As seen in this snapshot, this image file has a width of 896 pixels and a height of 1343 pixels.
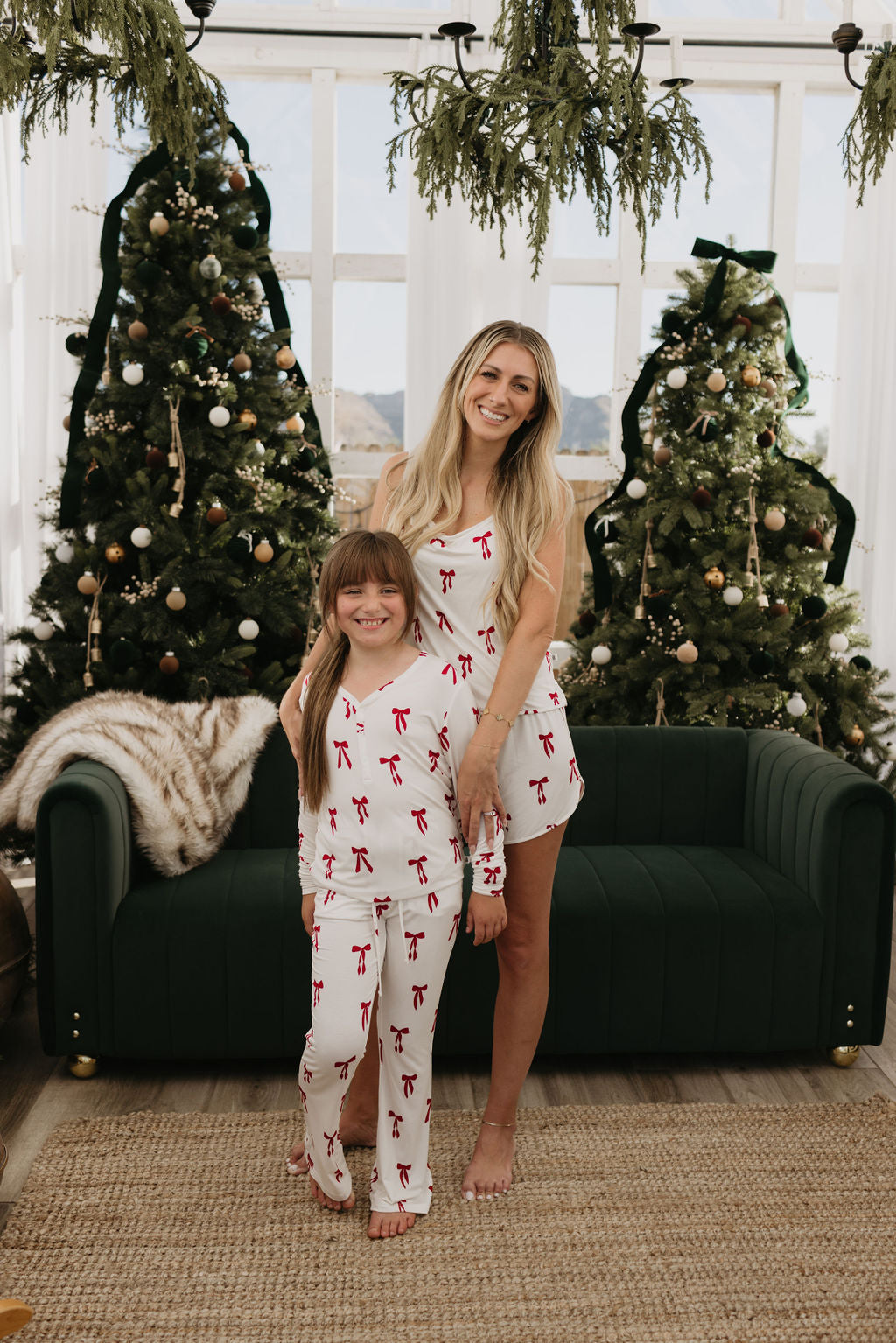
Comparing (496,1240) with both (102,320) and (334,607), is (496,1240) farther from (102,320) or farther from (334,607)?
(102,320)

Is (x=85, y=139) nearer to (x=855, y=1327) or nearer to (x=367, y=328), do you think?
(x=367, y=328)

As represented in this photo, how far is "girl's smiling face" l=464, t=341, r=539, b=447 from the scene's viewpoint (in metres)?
1.94

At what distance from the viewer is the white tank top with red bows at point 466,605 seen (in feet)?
6.44

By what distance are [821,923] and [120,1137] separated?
164 cm

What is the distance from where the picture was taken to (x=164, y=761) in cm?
276

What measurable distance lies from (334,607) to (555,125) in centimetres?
84

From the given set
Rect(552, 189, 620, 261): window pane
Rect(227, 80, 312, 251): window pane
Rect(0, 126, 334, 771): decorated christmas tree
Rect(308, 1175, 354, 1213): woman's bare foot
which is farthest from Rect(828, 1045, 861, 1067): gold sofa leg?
Rect(227, 80, 312, 251): window pane

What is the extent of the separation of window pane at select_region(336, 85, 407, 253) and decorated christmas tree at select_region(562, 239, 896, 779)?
147 cm

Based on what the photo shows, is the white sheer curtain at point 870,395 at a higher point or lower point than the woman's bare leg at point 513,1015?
higher

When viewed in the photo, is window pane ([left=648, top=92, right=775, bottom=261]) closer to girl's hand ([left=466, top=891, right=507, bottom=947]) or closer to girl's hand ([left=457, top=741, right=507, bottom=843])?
girl's hand ([left=457, top=741, right=507, bottom=843])

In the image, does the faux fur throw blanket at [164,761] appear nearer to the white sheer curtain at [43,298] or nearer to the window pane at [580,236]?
the white sheer curtain at [43,298]

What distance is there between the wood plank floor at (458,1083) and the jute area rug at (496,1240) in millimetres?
102

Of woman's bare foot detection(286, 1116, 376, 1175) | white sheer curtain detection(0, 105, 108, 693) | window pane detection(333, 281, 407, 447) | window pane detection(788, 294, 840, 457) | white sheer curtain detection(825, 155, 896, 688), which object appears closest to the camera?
woman's bare foot detection(286, 1116, 376, 1175)

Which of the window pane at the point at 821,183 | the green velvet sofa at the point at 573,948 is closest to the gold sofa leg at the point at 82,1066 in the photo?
the green velvet sofa at the point at 573,948
